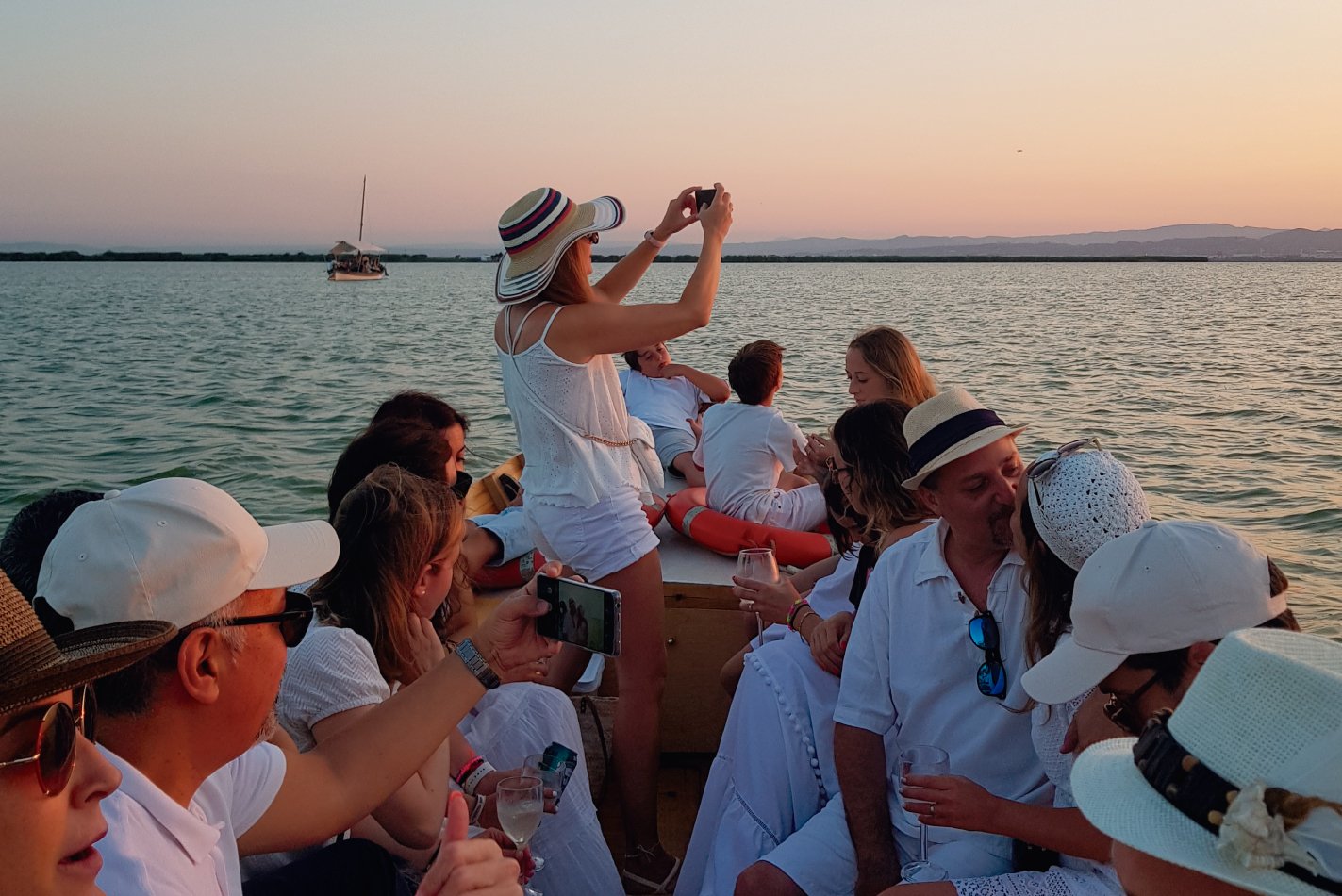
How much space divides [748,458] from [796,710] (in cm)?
258

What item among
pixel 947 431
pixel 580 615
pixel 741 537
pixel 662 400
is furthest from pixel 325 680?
pixel 662 400

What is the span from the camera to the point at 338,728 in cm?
242

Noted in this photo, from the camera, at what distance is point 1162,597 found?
72.2 inches

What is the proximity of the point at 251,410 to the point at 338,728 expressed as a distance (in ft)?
49.1

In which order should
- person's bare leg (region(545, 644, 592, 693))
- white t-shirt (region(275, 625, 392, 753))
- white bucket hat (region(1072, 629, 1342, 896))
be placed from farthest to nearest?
1. person's bare leg (region(545, 644, 592, 693))
2. white t-shirt (region(275, 625, 392, 753))
3. white bucket hat (region(1072, 629, 1342, 896))

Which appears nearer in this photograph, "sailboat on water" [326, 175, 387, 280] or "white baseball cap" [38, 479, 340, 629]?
"white baseball cap" [38, 479, 340, 629]

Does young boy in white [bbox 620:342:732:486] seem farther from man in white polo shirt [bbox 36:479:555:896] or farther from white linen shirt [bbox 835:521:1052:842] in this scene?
man in white polo shirt [bbox 36:479:555:896]

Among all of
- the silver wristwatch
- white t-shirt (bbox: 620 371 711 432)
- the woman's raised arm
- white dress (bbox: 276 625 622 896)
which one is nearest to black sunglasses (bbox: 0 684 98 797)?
the silver wristwatch

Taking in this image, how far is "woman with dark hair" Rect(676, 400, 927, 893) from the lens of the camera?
112 inches

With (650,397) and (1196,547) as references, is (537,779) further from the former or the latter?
(650,397)

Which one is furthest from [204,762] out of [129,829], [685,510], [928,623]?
[685,510]

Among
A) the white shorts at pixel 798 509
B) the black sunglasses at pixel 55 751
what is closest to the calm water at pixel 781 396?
the white shorts at pixel 798 509

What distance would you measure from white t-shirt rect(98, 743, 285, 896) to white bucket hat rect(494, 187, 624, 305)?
1.67 metres

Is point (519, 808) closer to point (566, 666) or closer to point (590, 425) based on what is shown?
point (590, 425)
